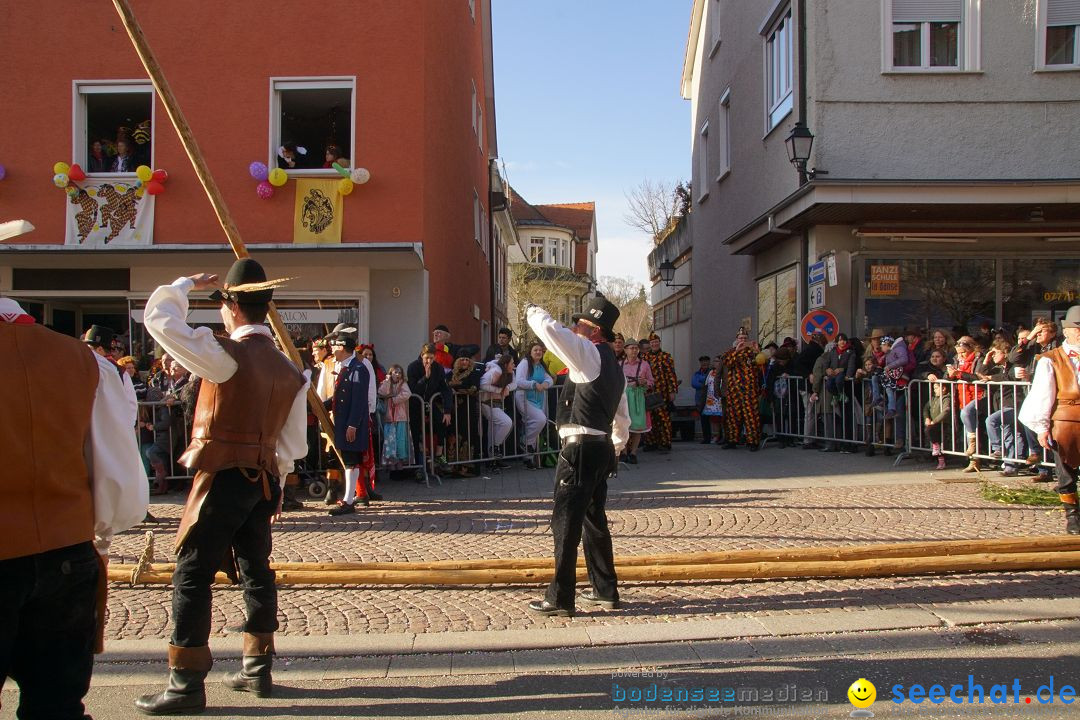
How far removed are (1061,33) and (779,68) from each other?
4.35 meters

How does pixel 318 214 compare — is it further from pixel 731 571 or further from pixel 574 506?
pixel 731 571

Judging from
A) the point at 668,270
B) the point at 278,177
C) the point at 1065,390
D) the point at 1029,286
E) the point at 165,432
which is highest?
the point at 668,270

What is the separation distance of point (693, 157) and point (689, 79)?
3873 mm

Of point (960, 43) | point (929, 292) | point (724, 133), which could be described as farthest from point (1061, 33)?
point (724, 133)

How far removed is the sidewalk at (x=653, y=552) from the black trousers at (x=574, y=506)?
23 cm

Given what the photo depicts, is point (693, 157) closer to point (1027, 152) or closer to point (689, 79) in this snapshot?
point (689, 79)

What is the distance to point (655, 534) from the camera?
7289mm

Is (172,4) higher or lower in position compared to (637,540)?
higher

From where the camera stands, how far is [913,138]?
13227 mm

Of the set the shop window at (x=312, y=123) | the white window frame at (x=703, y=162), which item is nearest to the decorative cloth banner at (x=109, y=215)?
the shop window at (x=312, y=123)

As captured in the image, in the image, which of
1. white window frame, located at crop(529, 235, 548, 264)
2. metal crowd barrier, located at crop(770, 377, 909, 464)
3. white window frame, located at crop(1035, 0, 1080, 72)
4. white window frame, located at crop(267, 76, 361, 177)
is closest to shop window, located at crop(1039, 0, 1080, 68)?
white window frame, located at crop(1035, 0, 1080, 72)

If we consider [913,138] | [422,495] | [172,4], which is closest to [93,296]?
[172,4]

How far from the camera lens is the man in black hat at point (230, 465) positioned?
12.6 feet

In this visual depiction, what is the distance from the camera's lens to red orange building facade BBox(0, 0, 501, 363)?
1320 centimetres
